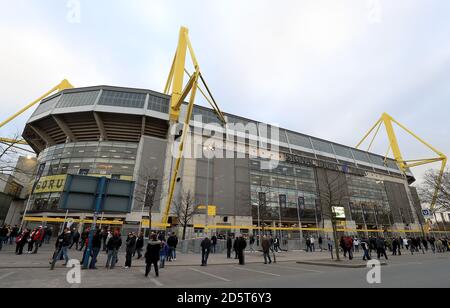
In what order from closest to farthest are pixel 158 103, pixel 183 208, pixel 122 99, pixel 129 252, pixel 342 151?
1. pixel 129 252
2. pixel 183 208
3. pixel 122 99
4. pixel 158 103
5. pixel 342 151

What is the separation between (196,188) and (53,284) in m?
34.8

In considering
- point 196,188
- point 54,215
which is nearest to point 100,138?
point 54,215

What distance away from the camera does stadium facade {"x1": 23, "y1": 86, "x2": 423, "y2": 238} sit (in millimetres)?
40812

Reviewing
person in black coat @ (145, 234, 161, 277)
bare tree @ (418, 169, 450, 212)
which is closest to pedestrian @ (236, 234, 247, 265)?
person in black coat @ (145, 234, 161, 277)

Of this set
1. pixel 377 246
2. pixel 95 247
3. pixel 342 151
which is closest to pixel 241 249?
pixel 95 247

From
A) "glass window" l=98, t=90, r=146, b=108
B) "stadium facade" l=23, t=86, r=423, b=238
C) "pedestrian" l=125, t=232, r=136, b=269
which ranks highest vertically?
"glass window" l=98, t=90, r=146, b=108

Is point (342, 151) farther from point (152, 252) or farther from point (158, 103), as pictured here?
point (152, 252)

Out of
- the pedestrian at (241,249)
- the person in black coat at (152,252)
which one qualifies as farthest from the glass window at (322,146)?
the person in black coat at (152,252)

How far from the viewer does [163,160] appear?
145 ft

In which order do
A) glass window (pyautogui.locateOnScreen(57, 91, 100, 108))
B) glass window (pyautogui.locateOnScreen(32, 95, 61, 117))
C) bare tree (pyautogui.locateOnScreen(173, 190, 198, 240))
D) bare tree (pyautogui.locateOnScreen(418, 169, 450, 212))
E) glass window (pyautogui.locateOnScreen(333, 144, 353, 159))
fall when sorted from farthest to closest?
glass window (pyautogui.locateOnScreen(333, 144, 353, 159)) → glass window (pyautogui.locateOnScreen(32, 95, 61, 117)) → glass window (pyautogui.locateOnScreen(57, 91, 100, 108)) → bare tree (pyautogui.locateOnScreen(173, 190, 198, 240)) → bare tree (pyautogui.locateOnScreen(418, 169, 450, 212))

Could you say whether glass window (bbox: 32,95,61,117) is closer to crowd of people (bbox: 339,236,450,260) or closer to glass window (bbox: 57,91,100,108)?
glass window (bbox: 57,91,100,108)
